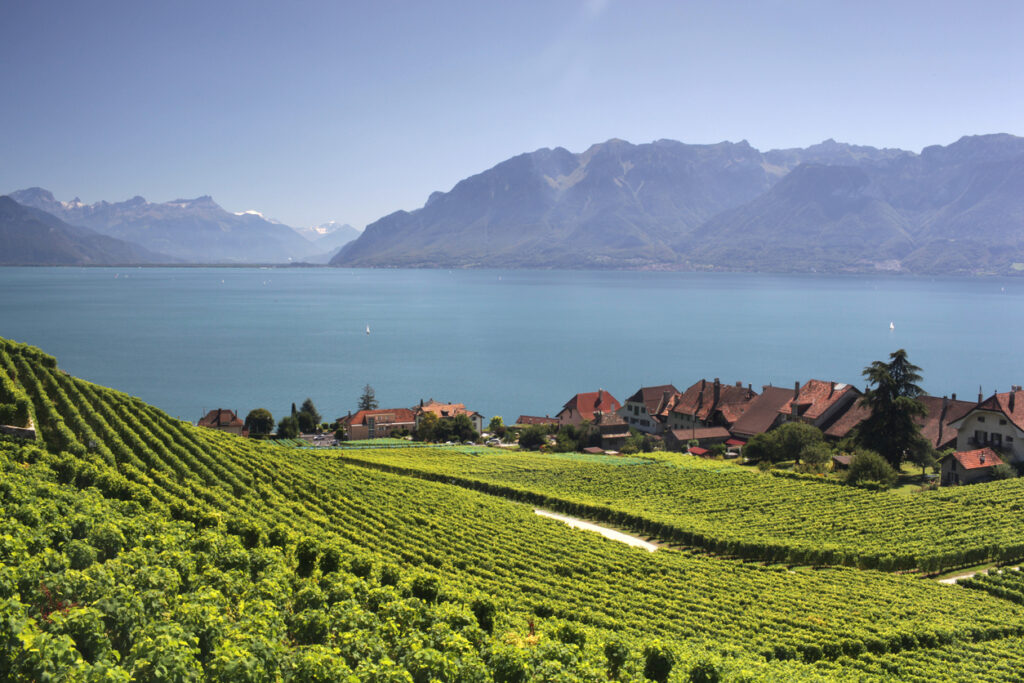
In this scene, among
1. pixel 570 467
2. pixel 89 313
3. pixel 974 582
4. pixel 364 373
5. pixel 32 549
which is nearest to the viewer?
pixel 32 549

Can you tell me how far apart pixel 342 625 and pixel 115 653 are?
14.6 ft

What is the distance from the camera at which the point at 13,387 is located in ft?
93.4

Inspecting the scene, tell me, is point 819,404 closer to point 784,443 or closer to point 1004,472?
point 784,443

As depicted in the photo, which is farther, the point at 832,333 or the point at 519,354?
the point at 832,333

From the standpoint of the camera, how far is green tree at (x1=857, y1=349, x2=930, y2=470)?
4894 cm

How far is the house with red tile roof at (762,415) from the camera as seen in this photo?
65688mm

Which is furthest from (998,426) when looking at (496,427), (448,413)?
(448,413)

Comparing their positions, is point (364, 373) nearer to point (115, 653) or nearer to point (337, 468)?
point (337, 468)

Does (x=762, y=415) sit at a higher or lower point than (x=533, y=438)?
higher

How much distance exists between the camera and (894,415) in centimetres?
4947

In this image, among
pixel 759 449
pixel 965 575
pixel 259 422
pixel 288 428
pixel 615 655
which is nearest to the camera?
pixel 615 655

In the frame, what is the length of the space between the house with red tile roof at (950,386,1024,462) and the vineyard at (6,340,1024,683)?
14.7 meters

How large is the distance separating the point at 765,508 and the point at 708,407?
33.9m

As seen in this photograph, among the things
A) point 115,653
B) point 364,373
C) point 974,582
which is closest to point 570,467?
point 974,582
